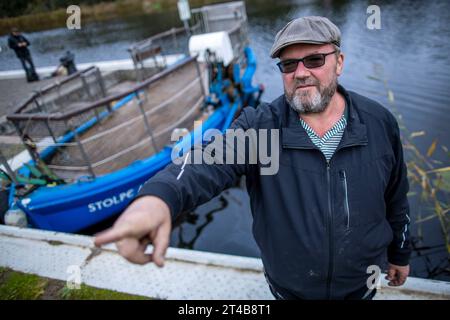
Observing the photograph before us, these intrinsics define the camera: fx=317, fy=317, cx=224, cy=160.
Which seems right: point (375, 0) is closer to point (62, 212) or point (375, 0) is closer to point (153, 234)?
point (62, 212)

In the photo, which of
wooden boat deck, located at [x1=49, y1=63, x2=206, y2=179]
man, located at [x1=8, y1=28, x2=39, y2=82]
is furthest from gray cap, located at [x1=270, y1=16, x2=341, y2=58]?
man, located at [x1=8, y1=28, x2=39, y2=82]

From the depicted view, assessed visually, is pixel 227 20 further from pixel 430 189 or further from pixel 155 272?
pixel 155 272

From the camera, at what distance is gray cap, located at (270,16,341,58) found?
5.61ft

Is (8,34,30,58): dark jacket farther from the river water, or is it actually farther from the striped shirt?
A: the striped shirt

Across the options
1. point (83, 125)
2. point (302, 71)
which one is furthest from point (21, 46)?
point (302, 71)

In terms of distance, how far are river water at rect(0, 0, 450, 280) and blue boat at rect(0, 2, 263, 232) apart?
142 centimetres

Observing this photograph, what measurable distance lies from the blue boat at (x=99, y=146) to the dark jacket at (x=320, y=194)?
3.01m

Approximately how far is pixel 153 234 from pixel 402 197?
1.72 meters

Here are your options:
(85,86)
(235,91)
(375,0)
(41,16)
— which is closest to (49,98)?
(85,86)

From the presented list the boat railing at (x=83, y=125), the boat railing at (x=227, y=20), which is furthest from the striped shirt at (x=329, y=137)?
the boat railing at (x=227, y=20)

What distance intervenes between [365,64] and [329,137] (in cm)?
1094

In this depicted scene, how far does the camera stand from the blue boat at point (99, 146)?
16.0ft

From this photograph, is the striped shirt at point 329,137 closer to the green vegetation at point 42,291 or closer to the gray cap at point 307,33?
the gray cap at point 307,33
